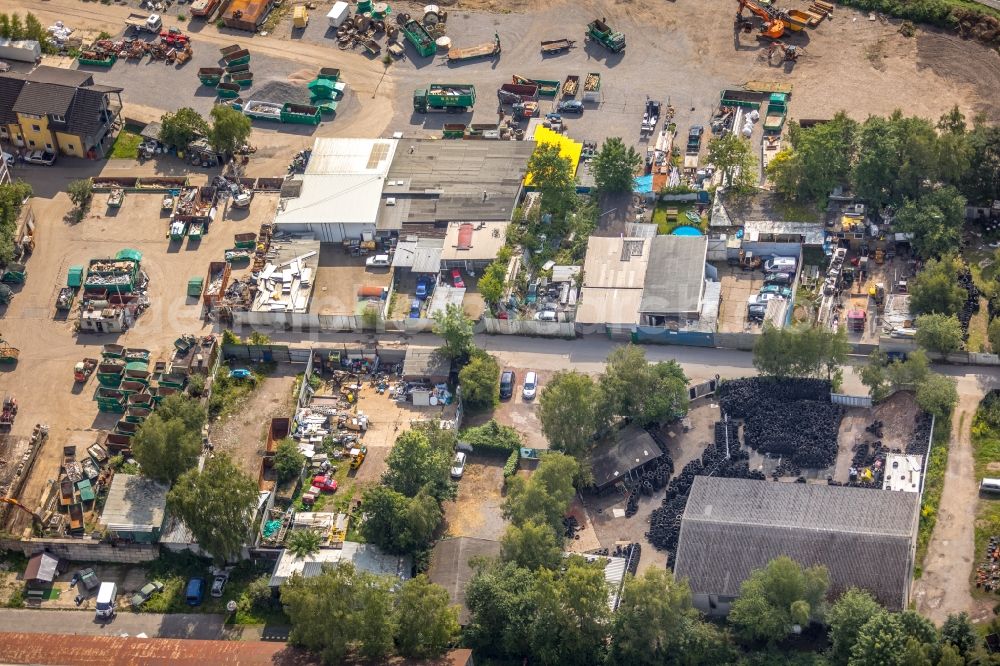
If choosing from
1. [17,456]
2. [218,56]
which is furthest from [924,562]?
[218,56]

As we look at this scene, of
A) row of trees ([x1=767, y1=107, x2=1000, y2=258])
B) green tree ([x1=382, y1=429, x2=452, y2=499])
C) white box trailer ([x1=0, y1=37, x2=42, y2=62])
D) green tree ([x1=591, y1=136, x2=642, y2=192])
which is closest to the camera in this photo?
green tree ([x1=382, y1=429, x2=452, y2=499])

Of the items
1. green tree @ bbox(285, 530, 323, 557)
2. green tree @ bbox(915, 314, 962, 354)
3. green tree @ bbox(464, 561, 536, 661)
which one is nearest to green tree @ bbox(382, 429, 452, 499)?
green tree @ bbox(285, 530, 323, 557)

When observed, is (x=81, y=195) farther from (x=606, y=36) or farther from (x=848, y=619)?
(x=848, y=619)

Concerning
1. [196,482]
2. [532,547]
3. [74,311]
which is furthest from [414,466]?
Result: [74,311]

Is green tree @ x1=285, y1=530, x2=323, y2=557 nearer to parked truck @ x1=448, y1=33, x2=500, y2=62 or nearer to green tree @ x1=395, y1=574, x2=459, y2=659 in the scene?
green tree @ x1=395, y1=574, x2=459, y2=659

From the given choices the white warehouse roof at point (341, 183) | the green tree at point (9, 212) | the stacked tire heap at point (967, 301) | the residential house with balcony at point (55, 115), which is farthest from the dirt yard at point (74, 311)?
the stacked tire heap at point (967, 301)

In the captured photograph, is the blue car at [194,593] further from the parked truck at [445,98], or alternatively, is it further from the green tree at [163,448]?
the parked truck at [445,98]
